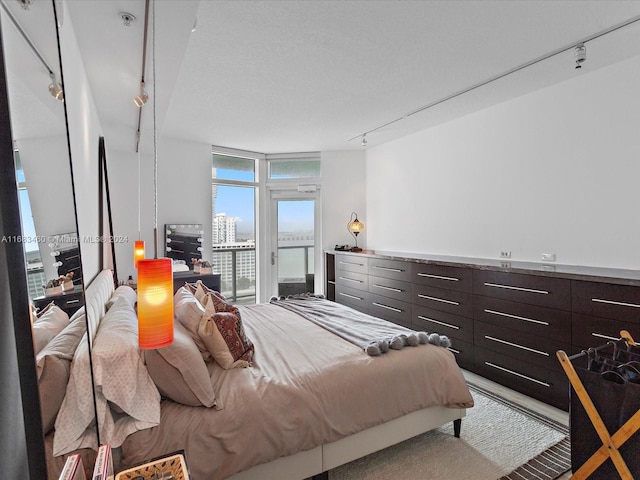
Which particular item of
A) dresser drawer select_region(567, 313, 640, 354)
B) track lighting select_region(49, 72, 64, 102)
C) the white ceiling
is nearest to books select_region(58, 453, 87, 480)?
track lighting select_region(49, 72, 64, 102)

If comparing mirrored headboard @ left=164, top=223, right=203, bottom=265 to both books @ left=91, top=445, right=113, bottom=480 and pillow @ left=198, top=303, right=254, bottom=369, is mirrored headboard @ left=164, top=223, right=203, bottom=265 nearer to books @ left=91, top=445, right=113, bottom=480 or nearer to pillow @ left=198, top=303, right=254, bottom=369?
pillow @ left=198, top=303, right=254, bottom=369

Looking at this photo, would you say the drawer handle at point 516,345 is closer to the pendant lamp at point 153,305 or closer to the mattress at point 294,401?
the mattress at point 294,401

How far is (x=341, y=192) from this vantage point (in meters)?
5.39

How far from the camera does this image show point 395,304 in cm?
402

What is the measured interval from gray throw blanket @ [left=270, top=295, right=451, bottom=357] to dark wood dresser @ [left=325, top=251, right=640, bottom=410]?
2.88 ft

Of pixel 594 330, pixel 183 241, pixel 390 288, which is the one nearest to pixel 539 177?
pixel 594 330

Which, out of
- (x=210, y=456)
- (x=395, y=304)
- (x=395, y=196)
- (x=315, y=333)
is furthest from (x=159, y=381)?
(x=395, y=196)

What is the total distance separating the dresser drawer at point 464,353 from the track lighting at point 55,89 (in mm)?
3478

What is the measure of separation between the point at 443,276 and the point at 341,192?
249cm

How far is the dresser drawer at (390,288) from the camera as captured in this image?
12.7 feet

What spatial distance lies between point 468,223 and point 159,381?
136 inches

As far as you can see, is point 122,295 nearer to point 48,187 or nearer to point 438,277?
point 48,187

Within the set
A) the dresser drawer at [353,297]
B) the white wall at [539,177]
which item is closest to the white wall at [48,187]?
the white wall at [539,177]

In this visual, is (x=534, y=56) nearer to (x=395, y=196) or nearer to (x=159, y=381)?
(x=395, y=196)
